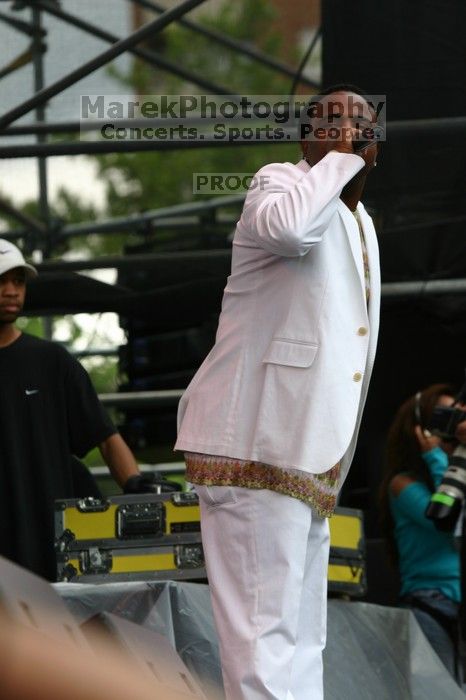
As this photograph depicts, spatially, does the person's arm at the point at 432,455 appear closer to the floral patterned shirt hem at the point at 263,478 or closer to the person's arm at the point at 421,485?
the person's arm at the point at 421,485

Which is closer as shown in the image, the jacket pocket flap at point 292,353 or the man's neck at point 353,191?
the jacket pocket flap at point 292,353

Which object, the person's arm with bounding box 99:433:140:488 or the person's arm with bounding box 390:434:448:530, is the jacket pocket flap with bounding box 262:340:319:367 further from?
the person's arm with bounding box 390:434:448:530

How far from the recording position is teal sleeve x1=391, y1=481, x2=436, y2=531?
4.85 metres

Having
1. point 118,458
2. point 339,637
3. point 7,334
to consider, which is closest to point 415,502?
point 339,637

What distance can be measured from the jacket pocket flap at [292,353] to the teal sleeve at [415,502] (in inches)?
88.0

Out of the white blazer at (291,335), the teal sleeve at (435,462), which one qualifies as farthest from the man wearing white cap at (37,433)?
the white blazer at (291,335)

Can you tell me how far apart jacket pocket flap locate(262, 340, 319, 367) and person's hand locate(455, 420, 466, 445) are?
169cm

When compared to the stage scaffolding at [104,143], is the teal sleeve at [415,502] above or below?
below

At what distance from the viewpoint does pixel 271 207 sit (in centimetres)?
268

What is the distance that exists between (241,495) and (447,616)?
7.14ft

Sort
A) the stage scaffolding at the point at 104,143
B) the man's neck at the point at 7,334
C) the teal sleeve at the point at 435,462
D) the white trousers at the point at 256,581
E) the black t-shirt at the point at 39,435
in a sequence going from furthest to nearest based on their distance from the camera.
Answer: the stage scaffolding at the point at 104,143 → the teal sleeve at the point at 435,462 → the man's neck at the point at 7,334 → the black t-shirt at the point at 39,435 → the white trousers at the point at 256,581

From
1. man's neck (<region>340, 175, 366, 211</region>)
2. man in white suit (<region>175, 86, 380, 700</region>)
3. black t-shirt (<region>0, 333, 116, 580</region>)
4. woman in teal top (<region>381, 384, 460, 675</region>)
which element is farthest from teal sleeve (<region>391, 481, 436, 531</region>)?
man's neck (<region>340, 175, 366, 211</region>)

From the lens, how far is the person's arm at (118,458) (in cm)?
457

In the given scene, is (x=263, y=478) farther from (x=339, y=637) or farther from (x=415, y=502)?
(x=415, y=502)
